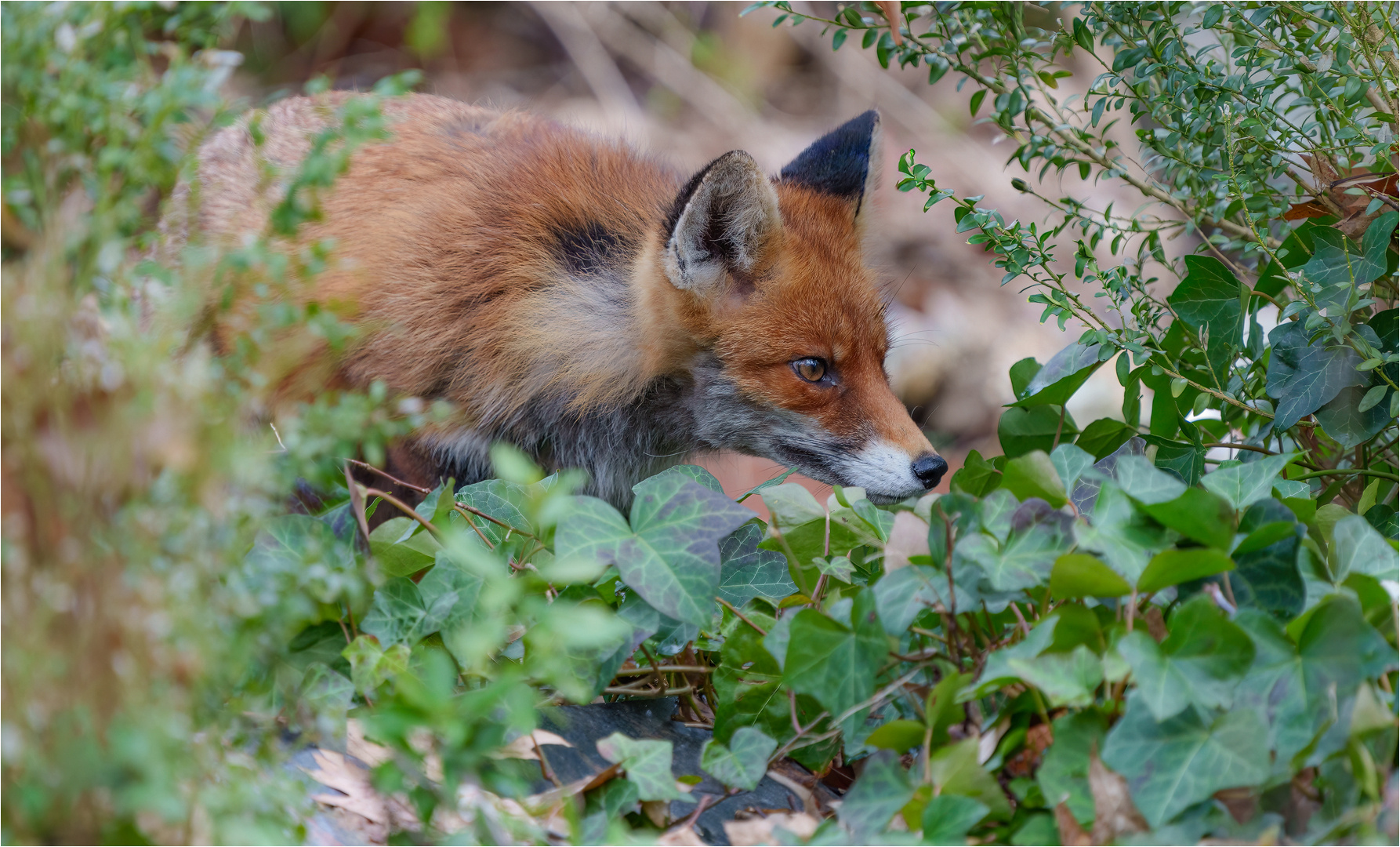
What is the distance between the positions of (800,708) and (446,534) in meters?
1.01

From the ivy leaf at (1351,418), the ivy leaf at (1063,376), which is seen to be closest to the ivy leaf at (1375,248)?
the ivy leaf at (1351,418)

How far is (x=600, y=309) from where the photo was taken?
360 centimetres

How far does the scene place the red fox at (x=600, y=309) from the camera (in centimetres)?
340

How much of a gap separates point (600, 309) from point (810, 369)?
77 cm

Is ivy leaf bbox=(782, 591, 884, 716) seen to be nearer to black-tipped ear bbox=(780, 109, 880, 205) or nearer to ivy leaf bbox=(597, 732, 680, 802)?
ivy leaf bbox=(597, 732, 680, 802)

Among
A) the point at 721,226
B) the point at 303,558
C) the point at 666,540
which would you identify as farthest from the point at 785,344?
the point at 303,558

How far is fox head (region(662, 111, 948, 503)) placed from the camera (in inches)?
131

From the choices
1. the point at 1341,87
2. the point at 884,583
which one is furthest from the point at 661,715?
the point at 1341,87

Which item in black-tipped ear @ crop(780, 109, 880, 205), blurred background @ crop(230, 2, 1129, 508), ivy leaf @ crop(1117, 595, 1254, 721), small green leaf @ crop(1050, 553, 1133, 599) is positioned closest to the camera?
ivy leaf @ crop(1117, 595, 1254, 721)

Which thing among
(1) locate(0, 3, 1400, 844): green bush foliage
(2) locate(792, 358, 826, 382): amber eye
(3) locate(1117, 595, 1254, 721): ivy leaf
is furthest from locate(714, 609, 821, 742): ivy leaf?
(2) locate(792, 358, 826, 382): amber eye

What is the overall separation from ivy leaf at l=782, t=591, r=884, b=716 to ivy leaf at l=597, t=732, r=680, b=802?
238mm

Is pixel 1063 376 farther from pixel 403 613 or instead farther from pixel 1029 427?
pixel 403 613

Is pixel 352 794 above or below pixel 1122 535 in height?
below

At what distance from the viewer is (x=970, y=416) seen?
817 cm
